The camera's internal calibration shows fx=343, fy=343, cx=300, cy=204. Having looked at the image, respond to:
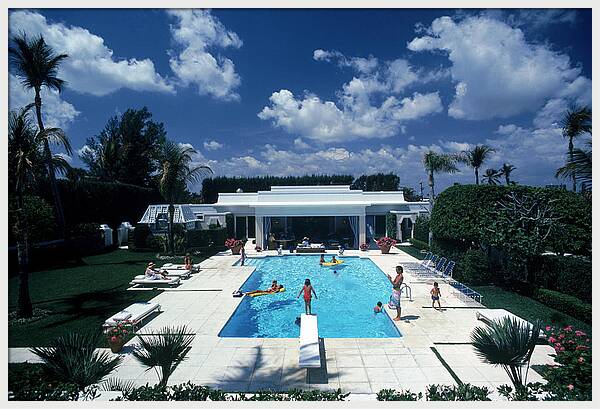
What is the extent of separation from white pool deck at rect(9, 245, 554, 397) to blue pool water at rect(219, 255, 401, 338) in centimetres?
81

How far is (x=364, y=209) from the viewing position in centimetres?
2822

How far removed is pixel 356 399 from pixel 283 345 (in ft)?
12.3

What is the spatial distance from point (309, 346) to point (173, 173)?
19.9 meters

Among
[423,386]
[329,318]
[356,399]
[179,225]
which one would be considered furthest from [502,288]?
[179,225]

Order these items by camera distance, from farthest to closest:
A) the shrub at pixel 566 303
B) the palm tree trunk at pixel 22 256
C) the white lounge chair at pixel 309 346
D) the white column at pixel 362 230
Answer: the white column at pixel 362 230
the shrub at pixel 566 303
the palm tree trunk at pixel 22 256
the white lounge chair at pixel 309 346

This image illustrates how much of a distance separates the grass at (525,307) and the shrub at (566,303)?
142mm

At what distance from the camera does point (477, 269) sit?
15.1 meters

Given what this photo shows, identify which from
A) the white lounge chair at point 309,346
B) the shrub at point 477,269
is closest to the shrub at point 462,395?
the white lounge chair at point 309,346

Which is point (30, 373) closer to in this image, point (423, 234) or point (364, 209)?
point (364, 209)

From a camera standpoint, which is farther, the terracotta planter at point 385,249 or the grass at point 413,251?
the terracotta planter at point 385,249

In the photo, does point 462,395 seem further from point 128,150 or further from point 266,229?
point 128,150

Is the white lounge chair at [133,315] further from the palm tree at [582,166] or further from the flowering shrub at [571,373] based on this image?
the palm tree at [582,166]

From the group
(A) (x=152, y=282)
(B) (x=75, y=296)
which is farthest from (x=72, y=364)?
(A) (x=152, y=282)

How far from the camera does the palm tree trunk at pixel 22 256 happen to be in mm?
10180
